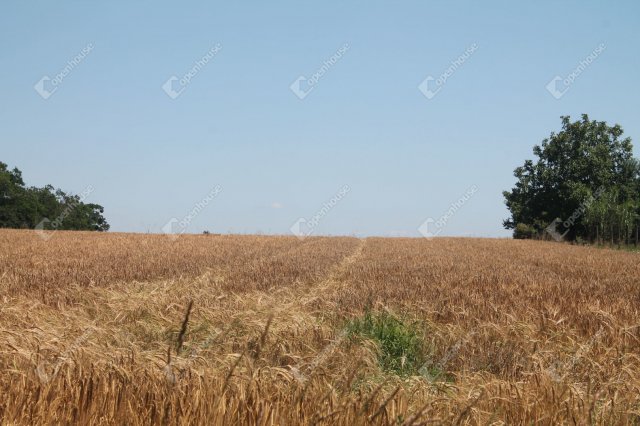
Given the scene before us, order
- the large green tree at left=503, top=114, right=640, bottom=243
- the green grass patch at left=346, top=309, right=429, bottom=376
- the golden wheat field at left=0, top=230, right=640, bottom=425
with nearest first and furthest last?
the golden wheat field at left=0, top=230, right=640, bottom=425
the green grass patch at left=346, top=309, right=429, bottom=376
the large green tree at left=503, top=114, right=640, bottom=243

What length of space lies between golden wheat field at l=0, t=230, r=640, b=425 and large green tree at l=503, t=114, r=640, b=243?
140ft

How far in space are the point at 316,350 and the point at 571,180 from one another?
174 ft

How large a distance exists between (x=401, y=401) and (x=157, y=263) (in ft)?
44.1

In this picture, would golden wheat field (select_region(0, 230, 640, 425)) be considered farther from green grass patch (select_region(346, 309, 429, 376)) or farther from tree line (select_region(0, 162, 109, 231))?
tree line (select_region(0, 162, 109, 231))

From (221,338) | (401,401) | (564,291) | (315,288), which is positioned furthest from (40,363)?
(564,291)

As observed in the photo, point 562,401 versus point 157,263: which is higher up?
point 157,263

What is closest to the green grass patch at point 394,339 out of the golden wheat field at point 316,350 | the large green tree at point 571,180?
the golden wheat field at point 316,350

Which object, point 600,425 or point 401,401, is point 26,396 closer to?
point 401,401

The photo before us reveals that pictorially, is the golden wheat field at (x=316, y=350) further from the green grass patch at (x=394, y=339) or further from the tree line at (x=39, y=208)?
the tree line at (x=39, y=208)

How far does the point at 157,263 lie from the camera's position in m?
15.9

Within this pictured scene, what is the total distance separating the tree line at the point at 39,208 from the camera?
2328 inches

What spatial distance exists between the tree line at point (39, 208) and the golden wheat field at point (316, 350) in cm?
4883

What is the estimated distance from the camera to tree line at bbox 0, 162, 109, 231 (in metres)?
59.1

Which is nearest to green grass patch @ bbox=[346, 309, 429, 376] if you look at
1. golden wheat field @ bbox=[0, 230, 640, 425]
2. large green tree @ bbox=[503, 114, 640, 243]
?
golden wheat field @ bbox=[0, 230, 640, 425]
